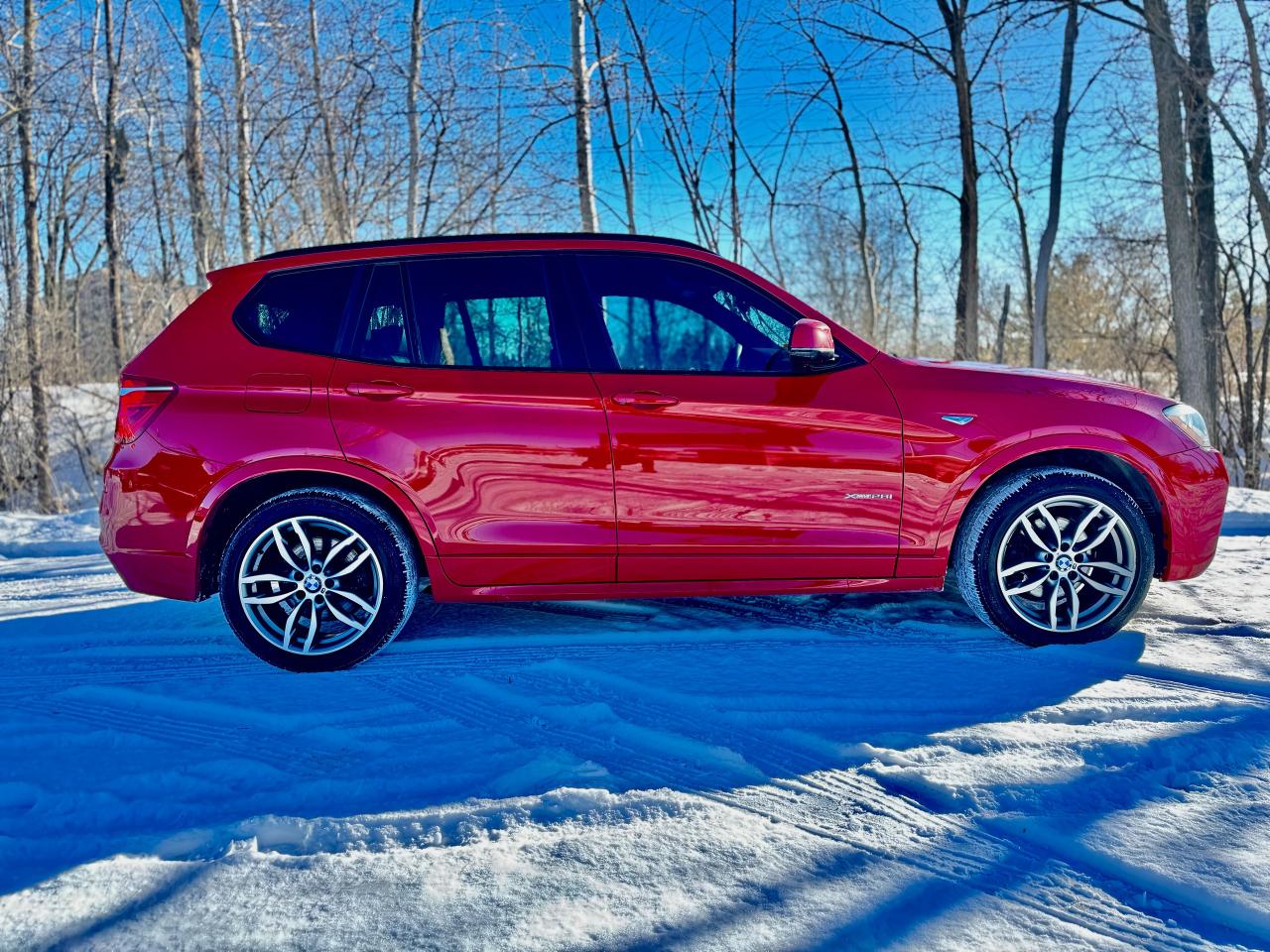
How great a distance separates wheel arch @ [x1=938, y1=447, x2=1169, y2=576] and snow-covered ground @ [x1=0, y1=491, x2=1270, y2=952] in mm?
440

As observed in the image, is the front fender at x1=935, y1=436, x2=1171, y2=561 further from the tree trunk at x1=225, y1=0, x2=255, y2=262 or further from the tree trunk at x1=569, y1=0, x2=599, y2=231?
the tree trunk at x1=225, y1=0, x2=255, y2=262

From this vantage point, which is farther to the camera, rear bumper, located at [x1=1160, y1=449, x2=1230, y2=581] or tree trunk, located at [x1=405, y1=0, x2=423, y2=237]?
tree trunk, located at [x1=405, y1=0, x2=423, y2=237]

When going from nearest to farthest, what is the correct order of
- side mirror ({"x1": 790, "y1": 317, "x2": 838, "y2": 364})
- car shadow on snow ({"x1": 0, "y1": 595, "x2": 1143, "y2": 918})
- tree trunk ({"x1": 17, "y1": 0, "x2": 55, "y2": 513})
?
car shadow on snow ({"x1": 0, "y1": 595, "x2": 1143, "y2": 918}) → side mirror ({"x1": 790, "y1": 317, "x2": 838, "y2": 364}) → tree trunk ({"x1": 17, "y1": 0, "x2": 55, "y2": 513})

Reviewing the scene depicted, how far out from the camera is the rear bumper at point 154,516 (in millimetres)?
3195

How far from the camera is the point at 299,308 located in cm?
335

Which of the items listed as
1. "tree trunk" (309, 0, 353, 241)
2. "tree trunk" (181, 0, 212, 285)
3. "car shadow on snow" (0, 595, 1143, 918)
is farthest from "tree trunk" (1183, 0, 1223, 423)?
"tree trunk" (181, 0, 212, 285)

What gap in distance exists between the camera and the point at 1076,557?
3.31 meters

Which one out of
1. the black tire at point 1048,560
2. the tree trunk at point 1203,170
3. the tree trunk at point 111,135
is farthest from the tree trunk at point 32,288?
the tree trunk at point 1203,170

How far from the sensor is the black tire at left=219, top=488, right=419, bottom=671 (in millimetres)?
3154

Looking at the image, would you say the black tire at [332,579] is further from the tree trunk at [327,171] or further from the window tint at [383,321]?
the tree trunk at [327,171]

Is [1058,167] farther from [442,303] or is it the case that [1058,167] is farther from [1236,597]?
[442,303]

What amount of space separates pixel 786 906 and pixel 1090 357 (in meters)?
38.1

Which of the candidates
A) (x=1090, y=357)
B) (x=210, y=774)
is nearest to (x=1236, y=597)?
(x=210, y=774)

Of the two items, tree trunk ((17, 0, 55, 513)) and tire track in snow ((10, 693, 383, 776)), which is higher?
tree trunk ((17, 0, 55, 513))
